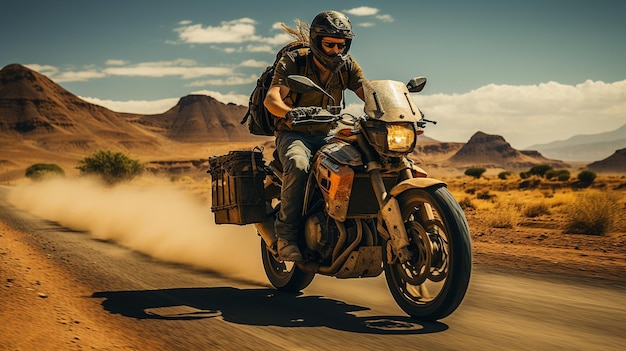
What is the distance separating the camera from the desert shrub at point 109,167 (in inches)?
2611

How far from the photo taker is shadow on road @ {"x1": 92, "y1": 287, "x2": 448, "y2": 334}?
590 cm

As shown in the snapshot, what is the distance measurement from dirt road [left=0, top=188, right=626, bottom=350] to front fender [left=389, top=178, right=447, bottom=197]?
3.59 feet

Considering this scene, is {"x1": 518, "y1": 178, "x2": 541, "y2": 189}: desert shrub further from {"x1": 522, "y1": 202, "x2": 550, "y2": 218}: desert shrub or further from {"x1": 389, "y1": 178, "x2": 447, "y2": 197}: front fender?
{"x1": 389, "y1": 178, "x2": 447, "y2": 197}: front fender

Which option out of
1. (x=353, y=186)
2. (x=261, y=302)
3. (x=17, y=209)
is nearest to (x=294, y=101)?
(x=353, y=186)

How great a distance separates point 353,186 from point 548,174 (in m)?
55.3

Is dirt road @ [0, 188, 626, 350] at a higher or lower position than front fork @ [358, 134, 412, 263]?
lower

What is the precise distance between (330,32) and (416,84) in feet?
3.09

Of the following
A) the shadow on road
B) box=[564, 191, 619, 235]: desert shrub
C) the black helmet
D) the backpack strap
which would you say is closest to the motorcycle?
the shadow on road

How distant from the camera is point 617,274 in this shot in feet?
29.3

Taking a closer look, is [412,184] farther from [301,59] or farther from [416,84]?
[301,59]

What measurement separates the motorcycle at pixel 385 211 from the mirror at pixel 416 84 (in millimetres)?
11

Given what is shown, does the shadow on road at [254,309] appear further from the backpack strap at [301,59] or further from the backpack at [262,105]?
the backpack strap at [301,59]

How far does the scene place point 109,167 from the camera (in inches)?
2643

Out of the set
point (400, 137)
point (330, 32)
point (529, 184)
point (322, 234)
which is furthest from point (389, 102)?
point (529, 184)
